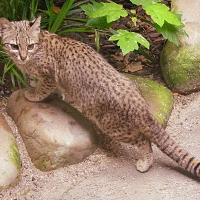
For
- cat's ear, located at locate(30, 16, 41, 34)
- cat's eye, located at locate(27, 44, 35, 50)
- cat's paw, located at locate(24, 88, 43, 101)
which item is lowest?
cat's paw, located at locate(24, 88, 43, 101)

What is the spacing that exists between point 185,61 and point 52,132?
1.93m

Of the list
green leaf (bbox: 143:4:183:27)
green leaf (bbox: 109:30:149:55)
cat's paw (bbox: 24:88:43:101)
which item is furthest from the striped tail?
cat's paw (bbox: 24:88:43:101)

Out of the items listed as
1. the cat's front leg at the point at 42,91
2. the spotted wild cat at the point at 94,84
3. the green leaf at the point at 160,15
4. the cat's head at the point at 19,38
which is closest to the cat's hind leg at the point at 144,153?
the spotted wild cat at the point at 94,84

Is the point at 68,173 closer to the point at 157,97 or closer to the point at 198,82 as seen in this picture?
the point at 157,97

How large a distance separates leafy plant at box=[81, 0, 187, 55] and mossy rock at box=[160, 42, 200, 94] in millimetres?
300

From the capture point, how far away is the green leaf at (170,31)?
5.28 meters

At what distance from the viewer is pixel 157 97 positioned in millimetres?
5434

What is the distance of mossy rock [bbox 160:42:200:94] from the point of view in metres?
5.51

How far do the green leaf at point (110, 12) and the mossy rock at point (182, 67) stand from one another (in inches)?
40.4

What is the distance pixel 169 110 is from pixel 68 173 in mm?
1498

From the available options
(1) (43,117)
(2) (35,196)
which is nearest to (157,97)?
(1) (43,117)

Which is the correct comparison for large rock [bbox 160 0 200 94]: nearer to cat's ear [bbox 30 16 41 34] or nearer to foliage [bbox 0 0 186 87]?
foliage [bbox 0 0 186 87]

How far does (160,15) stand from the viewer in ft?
16.2

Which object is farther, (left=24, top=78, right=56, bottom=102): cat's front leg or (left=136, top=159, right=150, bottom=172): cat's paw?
(left=24, top=78, right=56, bottom=102): cat's front leg
